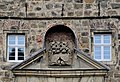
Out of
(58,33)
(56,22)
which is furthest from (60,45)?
(56,22)

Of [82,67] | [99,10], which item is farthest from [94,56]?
[99,10]

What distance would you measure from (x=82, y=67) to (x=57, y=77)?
88 cm

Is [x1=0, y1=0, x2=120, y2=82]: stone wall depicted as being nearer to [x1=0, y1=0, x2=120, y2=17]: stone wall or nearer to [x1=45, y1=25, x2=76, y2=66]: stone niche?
[x1=0, y1=0, x2=120, y2=17]: stone wall

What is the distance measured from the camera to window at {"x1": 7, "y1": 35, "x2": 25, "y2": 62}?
14.1 m

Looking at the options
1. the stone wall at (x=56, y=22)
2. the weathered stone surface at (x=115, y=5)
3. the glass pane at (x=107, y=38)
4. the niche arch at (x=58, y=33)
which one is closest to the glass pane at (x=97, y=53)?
the stone wall at (x=56, y=22)

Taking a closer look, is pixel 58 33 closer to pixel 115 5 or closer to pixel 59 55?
pixel 59 55

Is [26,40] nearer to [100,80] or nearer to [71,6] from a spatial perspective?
[71,6]

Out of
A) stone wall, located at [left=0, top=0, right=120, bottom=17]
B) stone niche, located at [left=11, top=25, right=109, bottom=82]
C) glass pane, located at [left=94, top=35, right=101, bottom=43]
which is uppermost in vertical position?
stone wall, located at [left=0, top=0, right=120, bottom=17]

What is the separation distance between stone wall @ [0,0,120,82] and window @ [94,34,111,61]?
16 cm

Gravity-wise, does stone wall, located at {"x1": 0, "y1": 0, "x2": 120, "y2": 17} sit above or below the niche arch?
above

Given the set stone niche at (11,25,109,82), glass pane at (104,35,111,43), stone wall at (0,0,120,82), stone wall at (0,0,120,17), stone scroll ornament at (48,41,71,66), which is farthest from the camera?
stone wall at (0,0,120,17)

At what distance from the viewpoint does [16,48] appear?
46.5 ft

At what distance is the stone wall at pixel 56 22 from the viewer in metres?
14.0

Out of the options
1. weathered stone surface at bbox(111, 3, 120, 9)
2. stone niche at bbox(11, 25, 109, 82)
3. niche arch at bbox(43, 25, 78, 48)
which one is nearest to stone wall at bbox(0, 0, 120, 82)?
weathered stone surface at bbox(111, 3, 120, 9)
